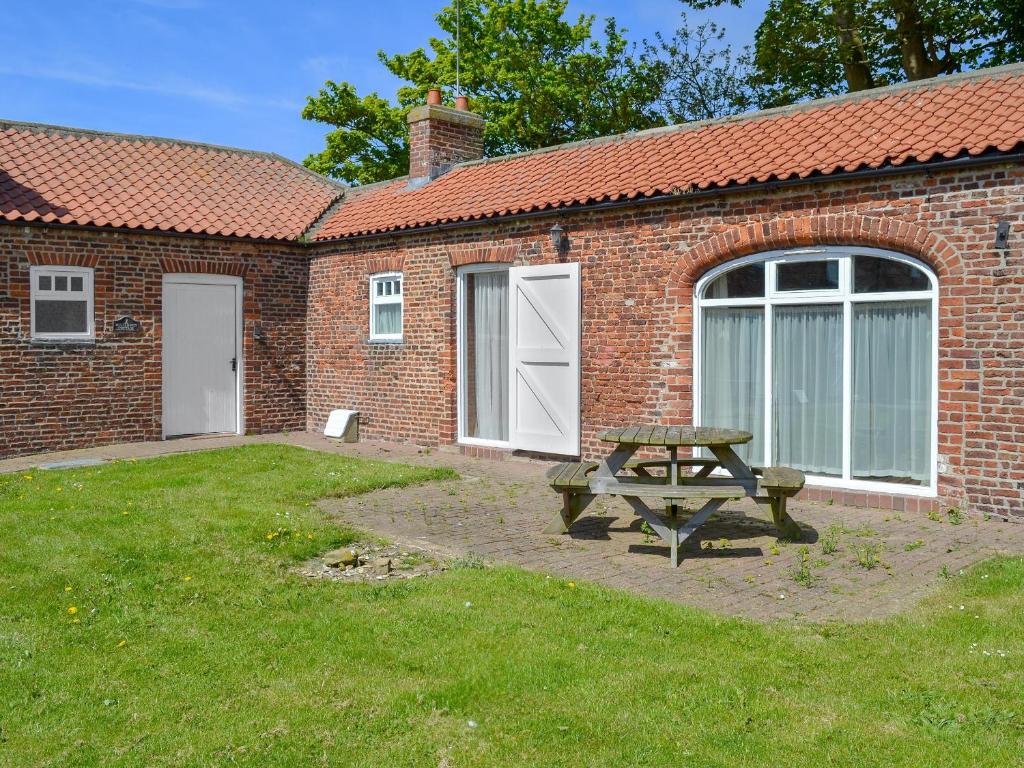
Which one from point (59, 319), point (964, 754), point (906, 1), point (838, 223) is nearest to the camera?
point (964, 754)

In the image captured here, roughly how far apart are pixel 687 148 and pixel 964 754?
9095 mm

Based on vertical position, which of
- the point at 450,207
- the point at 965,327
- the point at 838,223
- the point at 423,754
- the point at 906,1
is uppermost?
the point at 906,1

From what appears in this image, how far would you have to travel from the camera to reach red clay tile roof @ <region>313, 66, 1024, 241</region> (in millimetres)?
9047

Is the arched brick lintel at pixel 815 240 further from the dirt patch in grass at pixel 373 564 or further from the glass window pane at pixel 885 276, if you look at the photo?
the dirt patch in grass at pixel 373 564

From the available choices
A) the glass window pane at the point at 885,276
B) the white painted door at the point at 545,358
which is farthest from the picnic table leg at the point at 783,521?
the white painted door at the point at 545,358

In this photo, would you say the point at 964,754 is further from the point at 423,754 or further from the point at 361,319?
the point at 361,319

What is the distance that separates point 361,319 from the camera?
49.1ft

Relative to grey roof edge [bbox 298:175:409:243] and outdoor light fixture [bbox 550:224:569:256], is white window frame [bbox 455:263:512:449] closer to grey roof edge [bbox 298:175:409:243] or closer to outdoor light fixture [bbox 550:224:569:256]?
outdoor light fixture [bbox 550:224:569:256]

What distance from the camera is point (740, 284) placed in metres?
10.2

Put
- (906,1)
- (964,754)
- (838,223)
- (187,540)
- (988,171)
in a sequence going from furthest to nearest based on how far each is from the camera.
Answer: (906,1) < (838,223) < (988,171) < (187,540) < (964,754)

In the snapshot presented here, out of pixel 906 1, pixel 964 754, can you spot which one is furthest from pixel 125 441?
pixel 906 1

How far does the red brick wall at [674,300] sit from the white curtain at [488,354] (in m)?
0.30

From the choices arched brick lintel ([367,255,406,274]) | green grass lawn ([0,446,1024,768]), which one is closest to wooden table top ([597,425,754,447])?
green grass lawn ([0,446,1024,768])

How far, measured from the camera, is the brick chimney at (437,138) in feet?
52.3
